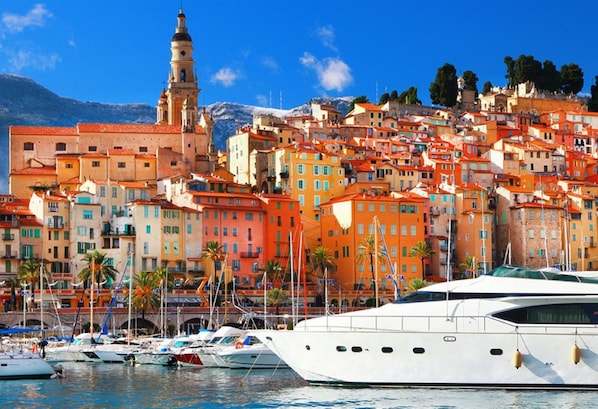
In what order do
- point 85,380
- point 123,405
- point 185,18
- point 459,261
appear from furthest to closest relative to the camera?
point 185,18 < point 459,261 < point 85,380 < point 123,405

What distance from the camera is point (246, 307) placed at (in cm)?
8612

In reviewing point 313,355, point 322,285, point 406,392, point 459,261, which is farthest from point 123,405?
point 459,261

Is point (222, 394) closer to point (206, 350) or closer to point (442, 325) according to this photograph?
point (442, 325)

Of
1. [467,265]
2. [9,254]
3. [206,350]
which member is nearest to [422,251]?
[467,265]

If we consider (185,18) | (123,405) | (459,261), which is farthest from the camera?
(185,18)

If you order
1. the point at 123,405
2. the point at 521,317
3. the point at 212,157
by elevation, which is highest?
the point at 212,157

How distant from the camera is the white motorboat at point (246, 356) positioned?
195ft

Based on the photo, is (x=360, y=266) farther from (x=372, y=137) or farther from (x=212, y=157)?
(x=372, y=137)

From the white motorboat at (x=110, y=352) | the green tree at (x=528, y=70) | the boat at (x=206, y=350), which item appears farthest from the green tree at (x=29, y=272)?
the green tree at (x=528, y=70)

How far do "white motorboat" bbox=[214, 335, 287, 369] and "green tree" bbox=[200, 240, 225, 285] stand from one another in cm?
2927

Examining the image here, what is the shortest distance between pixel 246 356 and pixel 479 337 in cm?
2336

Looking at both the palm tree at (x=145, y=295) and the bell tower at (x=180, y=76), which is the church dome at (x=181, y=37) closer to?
the bell tower at (x=180, y=76)

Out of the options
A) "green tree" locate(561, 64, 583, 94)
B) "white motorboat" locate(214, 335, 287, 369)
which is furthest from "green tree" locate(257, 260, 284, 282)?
"green tree" locate(561, 64, 583, 94)

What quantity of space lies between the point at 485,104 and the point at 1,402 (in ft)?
360
